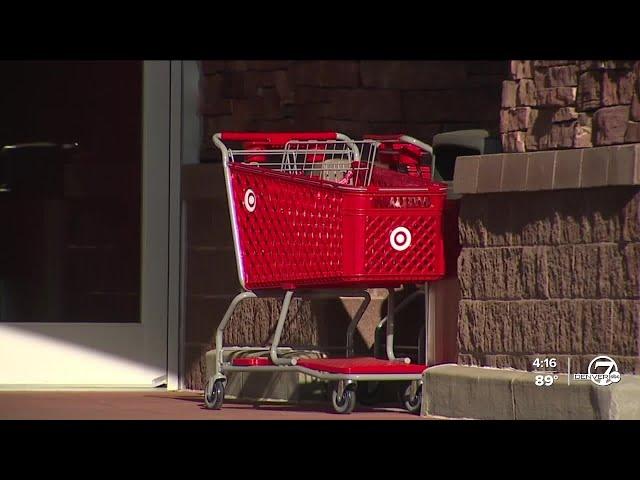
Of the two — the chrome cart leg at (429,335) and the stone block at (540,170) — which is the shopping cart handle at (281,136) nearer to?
the chrome cart leg at (429,335)

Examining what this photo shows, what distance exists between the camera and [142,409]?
7879 mm

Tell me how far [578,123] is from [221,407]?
232 cm

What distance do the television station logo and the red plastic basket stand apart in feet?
3.76

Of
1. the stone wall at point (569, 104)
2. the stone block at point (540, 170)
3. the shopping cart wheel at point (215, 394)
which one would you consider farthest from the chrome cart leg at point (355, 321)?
the stone block at point (540, 170)

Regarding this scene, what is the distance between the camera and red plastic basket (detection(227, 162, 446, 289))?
24.5 feet

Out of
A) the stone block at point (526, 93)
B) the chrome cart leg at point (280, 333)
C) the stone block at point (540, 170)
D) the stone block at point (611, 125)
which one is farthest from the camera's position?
the chrome cart leg at point (280, 333)

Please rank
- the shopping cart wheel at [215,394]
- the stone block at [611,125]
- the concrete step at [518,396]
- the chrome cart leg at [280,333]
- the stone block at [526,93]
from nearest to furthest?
the concrete step at [518,396], the stone block at [611,125], the stone block at [526,93], the chrome cart leg at [280,333], the shopping cart wheel at [215,394]

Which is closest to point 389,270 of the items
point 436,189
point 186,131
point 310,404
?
point 436,189

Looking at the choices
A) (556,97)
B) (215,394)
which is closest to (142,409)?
(215,394)

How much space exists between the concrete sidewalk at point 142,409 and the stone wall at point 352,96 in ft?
5.07

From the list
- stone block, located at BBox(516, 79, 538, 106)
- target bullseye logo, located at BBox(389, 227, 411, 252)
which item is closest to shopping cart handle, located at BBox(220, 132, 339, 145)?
target bullseye logo, located at BBox(389, 227, 411, 252)

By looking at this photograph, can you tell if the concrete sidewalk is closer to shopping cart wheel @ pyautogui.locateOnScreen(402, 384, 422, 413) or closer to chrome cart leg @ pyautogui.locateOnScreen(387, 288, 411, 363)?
shopping cart wheel @ pyautogui.locateOnScreen(402, 384, 422, 413)

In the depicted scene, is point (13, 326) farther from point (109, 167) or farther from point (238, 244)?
point (238, 244)

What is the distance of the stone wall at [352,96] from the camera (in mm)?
9078
